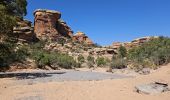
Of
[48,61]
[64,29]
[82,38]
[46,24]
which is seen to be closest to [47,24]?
[46,24]

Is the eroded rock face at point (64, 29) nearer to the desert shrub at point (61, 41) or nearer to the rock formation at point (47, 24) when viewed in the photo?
the rock formation at point (47, 24)

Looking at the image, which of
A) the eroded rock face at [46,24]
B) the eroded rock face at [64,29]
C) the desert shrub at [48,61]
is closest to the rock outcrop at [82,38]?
the eroded rock face at [64,29]

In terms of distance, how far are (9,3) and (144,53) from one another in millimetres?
52638

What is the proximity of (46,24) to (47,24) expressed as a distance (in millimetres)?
532

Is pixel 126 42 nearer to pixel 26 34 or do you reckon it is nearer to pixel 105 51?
pixel 105 51

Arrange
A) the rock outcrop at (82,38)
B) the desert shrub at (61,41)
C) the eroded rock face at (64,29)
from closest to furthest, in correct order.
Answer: the desert shrub at (61,41) → the eroded rock face at (64,29) → the rock outcrop at (82,38)

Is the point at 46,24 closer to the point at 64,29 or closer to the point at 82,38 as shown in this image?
the point at 64,29

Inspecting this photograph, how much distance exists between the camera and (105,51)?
335ft

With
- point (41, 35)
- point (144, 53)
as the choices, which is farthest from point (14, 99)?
point (41, 35)

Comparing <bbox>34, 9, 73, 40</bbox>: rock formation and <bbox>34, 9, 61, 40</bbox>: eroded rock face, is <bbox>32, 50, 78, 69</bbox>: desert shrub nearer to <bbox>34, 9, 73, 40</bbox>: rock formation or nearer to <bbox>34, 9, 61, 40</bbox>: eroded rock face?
<bbox>34, 9, 73, 40</bbox>: rock formation

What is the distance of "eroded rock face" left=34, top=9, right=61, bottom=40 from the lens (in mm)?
109756

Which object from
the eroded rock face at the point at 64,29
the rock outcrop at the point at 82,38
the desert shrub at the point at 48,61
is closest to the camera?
the desert shrub at the point at 48,61

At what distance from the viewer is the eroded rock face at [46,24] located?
110 metres

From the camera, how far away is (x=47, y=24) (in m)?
114
